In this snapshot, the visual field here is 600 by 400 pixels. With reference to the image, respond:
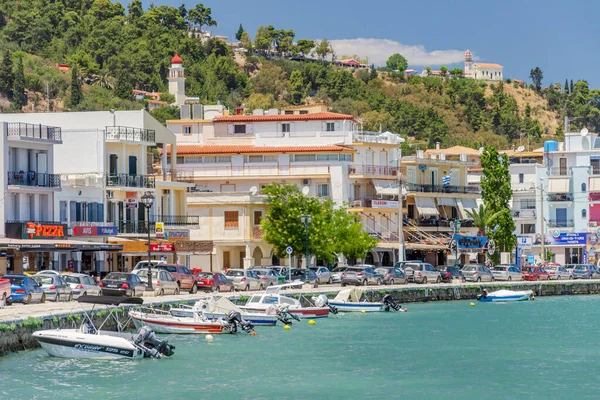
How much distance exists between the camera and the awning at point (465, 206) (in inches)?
4828

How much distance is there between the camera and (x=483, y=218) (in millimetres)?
115750

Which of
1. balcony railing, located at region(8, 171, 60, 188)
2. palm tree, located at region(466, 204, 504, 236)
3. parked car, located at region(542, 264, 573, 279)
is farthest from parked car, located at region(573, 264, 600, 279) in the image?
balcony railing, located at region(8, 171, 60, 188)

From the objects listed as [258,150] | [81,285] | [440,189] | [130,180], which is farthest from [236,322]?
[440,189]

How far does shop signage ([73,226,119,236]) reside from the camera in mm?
78375

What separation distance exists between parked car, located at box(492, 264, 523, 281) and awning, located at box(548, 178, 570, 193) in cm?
2929

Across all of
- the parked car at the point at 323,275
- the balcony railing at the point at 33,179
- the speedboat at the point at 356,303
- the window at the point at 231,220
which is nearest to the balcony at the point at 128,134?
the balcony railing at the point at 33,179

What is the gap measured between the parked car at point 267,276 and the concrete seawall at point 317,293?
2650 mm

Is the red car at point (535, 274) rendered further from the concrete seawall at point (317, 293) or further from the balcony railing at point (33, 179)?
the balcony railing at point (33, 179)

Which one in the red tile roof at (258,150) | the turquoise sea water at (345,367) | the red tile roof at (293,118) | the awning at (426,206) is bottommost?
the turquoise sea water at (345,367)

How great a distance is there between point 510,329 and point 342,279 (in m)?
21.7

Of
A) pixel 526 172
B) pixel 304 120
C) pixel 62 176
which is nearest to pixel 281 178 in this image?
pixel 304 120

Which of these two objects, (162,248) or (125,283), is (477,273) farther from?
(125,283)

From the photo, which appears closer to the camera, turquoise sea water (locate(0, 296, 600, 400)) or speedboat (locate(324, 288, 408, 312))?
turquoise sea water (locate(0, 296, 600, 400))

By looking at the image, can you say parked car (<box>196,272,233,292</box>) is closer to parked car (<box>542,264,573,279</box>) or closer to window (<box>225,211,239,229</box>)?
window (<box>225,211,239,229</box>)
